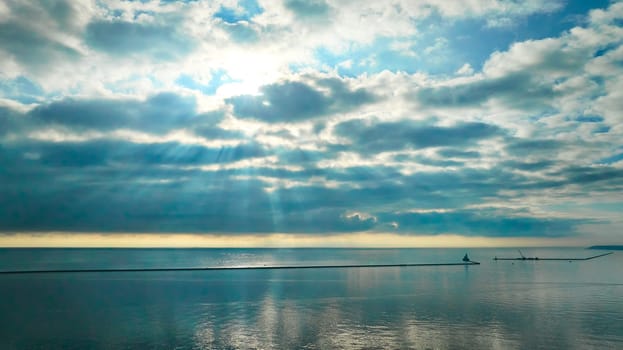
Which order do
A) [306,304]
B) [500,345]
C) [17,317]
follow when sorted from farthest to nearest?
[306,304], [17,317], [500,345]

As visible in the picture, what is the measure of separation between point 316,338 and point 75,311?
41.6 meters

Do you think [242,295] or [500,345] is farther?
[242,295]

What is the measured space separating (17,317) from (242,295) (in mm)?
39075

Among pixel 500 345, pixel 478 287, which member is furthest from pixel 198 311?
pixel 478 287

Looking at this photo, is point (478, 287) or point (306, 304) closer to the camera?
point (306, 304)

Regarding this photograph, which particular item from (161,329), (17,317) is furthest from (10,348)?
(17,317)

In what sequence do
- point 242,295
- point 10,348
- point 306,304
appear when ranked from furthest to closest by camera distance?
point 242,295
point 306,304
point 10,348

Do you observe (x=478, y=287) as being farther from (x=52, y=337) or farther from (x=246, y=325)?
(x=52, y=337)

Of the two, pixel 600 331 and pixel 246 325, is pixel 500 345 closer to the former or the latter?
pixel 600 331

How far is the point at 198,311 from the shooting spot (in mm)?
66625

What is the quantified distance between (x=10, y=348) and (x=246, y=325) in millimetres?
26189

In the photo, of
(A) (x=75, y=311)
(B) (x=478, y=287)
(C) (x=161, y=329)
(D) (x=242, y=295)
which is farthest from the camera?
(B) (x=478, y=287)

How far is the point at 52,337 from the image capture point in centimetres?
4884

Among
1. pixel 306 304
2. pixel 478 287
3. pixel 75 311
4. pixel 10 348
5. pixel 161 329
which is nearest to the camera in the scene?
pixel 10 348
